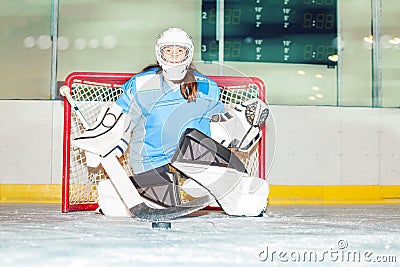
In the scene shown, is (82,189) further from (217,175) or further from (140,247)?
(140,247)

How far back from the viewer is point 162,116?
10.7 feet

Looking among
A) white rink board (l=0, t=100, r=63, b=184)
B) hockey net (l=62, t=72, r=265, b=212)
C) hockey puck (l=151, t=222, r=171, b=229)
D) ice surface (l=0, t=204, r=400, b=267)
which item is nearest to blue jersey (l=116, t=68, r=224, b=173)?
ice surface (l=0, t=204, r=400, b=267)

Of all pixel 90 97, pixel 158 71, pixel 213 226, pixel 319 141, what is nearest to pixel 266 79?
pixel 319 141

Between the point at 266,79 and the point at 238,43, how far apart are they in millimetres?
349

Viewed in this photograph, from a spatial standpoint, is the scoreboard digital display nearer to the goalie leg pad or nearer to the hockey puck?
the goalie leg pad

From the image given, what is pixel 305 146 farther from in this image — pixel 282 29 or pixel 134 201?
pixel 134 201

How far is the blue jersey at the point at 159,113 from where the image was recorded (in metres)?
3.24

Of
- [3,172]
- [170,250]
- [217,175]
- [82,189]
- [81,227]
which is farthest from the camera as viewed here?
[3,172]

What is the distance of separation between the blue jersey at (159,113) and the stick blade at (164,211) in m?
0.48

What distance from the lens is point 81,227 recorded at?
274cm
